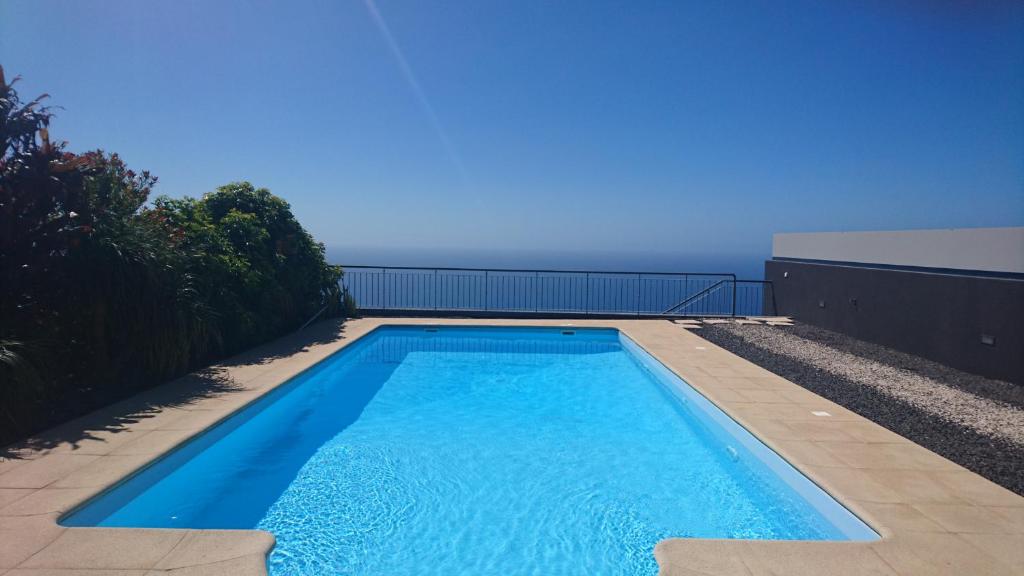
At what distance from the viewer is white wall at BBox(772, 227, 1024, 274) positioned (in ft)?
19.4

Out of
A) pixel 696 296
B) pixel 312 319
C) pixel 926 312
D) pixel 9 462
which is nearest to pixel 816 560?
pixel 9 462

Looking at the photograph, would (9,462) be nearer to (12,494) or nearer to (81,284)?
(12,494)

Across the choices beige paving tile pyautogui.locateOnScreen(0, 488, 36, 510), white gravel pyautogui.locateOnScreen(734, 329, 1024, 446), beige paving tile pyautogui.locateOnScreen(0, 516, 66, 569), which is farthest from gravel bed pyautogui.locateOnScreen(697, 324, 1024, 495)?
beige paving tile pyautogui.locateOnScreen(0, 488, 36, 510)

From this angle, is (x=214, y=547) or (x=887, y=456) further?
(x=887, y=456)

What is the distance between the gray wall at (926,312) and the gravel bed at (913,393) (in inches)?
8.4

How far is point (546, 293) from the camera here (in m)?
11.0

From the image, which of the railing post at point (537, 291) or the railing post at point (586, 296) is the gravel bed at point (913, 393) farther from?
the railing post at point (537, 291)

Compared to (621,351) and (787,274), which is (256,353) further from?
(787,274)

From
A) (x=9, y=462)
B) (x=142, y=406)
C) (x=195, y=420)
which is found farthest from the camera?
(x=142, y=406)

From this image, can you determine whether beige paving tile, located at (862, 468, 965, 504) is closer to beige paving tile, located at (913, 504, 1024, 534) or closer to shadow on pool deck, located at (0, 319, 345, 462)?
beige paving tile, located at (913, 504, 1024, 534)

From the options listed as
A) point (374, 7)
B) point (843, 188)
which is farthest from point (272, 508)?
point (843, 188)

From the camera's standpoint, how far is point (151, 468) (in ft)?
10.0

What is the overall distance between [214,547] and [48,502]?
1.10 metres

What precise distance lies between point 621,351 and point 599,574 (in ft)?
18.7
